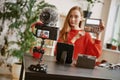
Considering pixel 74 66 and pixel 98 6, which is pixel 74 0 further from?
pixel 74 66

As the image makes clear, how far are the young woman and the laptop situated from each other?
1.62 ft

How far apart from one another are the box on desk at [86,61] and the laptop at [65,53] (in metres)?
0.09

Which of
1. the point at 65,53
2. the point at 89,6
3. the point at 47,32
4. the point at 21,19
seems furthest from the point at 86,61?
the point at 89,6

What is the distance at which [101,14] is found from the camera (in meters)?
4.69

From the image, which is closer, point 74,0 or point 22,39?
point 22,39

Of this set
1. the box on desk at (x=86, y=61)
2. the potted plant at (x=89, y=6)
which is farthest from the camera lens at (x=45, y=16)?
the potted plant at (x=89, y=6)

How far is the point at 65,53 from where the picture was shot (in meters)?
2.16

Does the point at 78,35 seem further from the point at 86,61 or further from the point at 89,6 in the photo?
the point at 89,6

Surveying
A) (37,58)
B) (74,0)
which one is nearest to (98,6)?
(74,0)

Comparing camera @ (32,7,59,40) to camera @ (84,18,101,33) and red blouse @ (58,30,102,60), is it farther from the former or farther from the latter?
red blouse @ (58,30,102,60)

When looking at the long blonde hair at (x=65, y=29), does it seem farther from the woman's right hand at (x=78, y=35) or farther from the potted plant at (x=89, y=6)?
the potted plant at (x=89, y=6)

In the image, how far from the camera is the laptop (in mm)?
2142

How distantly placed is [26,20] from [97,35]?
1.55 metres

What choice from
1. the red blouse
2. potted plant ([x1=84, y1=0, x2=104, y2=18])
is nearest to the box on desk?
the red blouse
